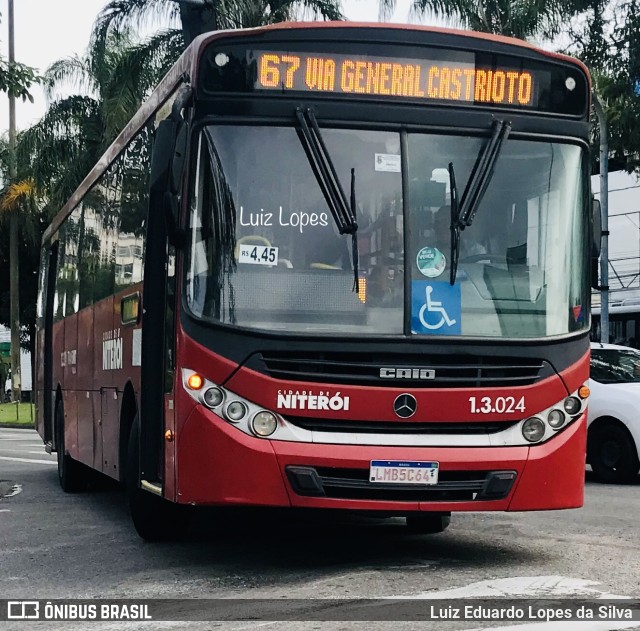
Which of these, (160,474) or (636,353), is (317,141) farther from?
(636,353)

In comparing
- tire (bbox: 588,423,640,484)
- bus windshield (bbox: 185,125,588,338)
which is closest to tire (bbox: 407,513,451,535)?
bus windshield (bbox: 185,125,588,338)

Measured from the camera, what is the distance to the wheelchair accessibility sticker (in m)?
8.08

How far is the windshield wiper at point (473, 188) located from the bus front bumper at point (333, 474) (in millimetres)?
1115

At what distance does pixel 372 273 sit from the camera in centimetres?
809

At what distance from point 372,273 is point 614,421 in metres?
7.42

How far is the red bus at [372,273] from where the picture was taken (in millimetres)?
7883

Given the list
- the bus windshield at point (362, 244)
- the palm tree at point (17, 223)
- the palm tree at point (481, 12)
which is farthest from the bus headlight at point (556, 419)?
the palm tree at point (17, 223)

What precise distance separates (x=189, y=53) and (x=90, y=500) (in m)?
6.55

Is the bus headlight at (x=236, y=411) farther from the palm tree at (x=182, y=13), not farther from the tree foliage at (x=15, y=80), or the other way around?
the palm tree at (x=182, y=13)

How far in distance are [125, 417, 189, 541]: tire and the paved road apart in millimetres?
135

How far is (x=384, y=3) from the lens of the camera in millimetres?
30547

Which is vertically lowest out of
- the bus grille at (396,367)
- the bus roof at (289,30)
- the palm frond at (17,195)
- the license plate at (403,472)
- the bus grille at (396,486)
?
the bus grille at (396,486)

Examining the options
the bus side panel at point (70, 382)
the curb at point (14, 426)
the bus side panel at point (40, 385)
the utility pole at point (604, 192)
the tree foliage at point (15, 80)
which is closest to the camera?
the bus side panel at point (70, 382)

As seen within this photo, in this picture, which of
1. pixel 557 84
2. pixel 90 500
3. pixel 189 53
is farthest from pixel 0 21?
pixel 557 84
